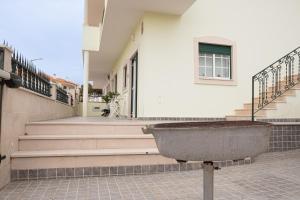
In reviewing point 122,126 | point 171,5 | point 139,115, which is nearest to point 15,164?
point 122,126

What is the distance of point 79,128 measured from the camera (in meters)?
5.05

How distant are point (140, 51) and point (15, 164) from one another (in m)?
4.75

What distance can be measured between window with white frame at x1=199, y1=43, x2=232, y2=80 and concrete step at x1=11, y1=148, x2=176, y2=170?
13.6ft

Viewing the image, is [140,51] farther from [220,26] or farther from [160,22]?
[220,26]

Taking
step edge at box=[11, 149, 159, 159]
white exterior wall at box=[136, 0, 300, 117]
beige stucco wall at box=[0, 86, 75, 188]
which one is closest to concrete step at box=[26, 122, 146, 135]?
beige stucco wall at box=[0, 86, 75, 188]

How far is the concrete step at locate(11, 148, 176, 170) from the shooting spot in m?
3.89

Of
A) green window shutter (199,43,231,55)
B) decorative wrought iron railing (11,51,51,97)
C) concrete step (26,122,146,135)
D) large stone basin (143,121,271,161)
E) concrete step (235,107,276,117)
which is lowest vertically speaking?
concrete step (26,122,146,135)

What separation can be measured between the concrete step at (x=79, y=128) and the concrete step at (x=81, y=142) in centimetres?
35

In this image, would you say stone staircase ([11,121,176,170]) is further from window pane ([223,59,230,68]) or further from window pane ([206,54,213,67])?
window pane ([223,59,230,68])

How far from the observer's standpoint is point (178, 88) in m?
7.41

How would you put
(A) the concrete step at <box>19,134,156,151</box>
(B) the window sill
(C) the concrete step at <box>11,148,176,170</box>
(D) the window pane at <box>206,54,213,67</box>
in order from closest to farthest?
(C) the concrete step at <box>11,148,176,170</box> < (A) the concrete step at <box>19,134,156,151</box> < (B) the window sill < (D) the window pane at <box>206,54,213,67</box>

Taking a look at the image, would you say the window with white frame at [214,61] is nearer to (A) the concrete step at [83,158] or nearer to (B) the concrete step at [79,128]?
(B) the concrete step at [79,128]

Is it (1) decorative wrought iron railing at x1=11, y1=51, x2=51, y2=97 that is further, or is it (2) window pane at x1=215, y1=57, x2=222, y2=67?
(2) window pane at x1=215, y1=57, x2=222, y2=67

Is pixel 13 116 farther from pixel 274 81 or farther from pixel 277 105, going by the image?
pixel 274 81
